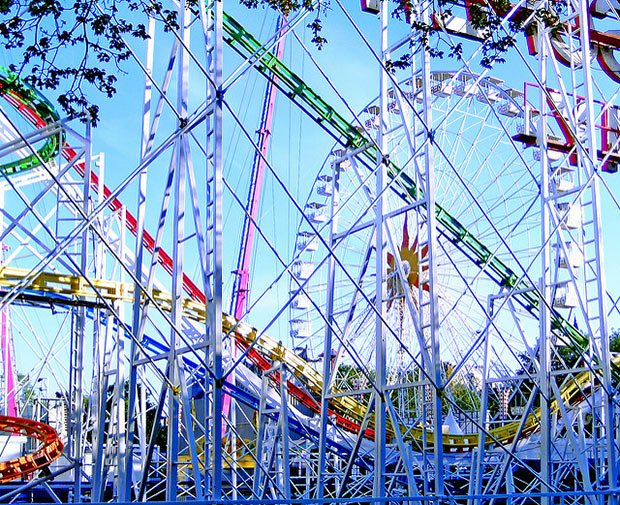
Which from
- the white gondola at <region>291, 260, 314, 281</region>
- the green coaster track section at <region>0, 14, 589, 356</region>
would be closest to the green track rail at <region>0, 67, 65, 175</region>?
the green coaster track section at <region>0, 14, 589, 356</region>

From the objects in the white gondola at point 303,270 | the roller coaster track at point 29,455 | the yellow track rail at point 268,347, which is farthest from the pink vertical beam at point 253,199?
the roller coaster track at point 29,455

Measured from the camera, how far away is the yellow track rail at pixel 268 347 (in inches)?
489

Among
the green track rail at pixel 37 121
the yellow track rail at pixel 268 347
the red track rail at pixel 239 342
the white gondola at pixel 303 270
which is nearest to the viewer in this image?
the yellow track rail at pixel 268 347

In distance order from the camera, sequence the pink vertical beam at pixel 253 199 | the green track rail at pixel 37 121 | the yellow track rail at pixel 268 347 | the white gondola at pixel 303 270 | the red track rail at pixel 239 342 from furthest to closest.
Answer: the pink vertical beam at pixel 253 199 < the white gondola at pixel 303 270 < the red track rail at pixel 239 342 < the green track rail at pixel 37 121 < the yellow track rail at pixel 268 347

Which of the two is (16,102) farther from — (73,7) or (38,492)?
(73,7)

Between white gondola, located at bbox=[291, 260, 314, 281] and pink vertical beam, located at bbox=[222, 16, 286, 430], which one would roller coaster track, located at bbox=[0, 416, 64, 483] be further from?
pink vertical beam, located at bbox=[222, 16, 286, 430]

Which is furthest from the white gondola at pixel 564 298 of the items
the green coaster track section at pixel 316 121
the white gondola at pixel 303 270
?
the white gondola at pixel 303 270

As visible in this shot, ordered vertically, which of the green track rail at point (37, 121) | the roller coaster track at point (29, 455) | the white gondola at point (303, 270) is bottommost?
the roller coaster track at point (29, 455)

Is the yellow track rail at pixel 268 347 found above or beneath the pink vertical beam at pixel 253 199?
beneath

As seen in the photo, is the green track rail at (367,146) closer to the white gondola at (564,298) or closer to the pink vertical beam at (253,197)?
the white gondola at (564,298)

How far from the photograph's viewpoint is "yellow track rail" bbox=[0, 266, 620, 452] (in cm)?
1242

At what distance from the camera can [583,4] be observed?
11.9m

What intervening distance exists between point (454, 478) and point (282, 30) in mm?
10827

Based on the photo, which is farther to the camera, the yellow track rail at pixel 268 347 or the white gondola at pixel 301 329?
the white gondola at pixel 301 329
